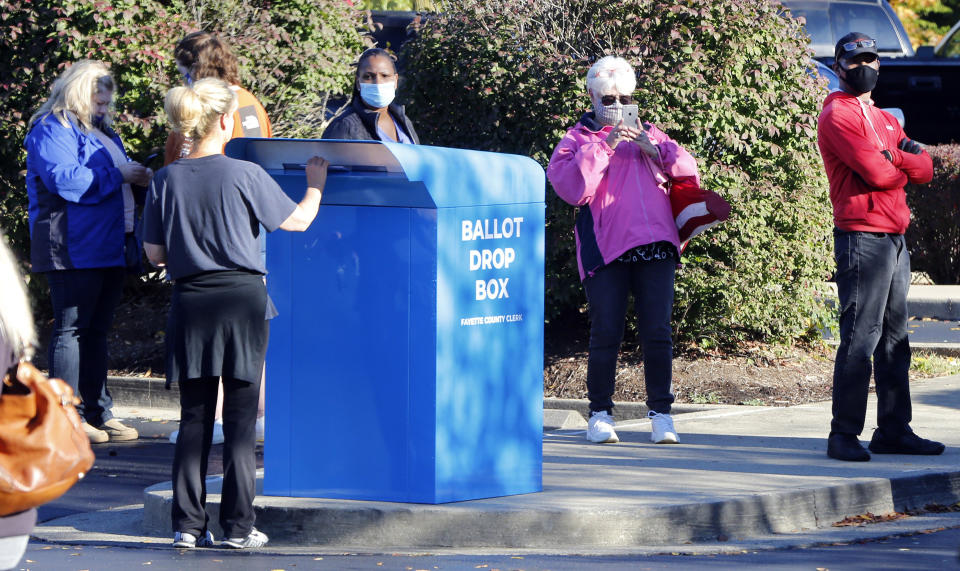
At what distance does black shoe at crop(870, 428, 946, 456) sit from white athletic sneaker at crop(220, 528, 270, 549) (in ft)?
10.0

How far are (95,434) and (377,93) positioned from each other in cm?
256

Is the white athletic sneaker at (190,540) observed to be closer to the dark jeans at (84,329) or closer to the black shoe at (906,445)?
the dark jeans at (84,329)

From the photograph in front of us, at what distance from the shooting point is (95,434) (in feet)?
25.5

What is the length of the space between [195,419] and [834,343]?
5.99m

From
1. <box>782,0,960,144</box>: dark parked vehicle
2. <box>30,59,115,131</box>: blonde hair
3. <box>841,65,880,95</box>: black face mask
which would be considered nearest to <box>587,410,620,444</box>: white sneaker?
<box>841,65,880,95</box>: black face mask

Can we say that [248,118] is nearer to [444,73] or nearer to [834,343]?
[444,73]

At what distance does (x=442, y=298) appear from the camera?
540 cm

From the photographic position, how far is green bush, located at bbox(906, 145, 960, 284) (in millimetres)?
13156

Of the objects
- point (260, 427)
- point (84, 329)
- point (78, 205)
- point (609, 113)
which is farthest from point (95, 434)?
point (609, 113)

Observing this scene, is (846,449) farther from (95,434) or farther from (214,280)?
(95,434)

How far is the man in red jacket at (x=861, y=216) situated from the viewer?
6.36m

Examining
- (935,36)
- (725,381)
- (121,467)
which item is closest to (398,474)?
(121,467)

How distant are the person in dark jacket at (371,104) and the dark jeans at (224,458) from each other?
6.13ft

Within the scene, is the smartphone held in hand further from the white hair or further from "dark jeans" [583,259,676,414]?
"dark jeans" [583,259,676,414]
